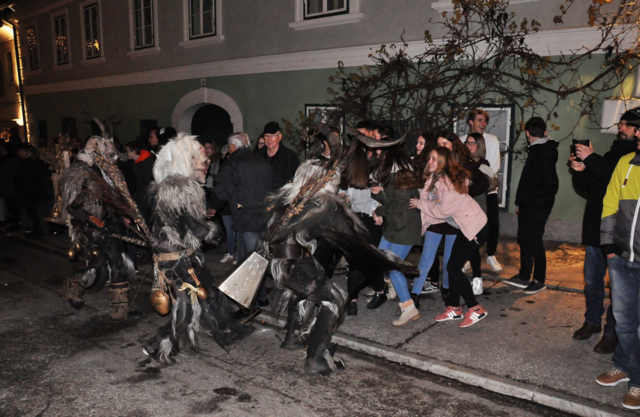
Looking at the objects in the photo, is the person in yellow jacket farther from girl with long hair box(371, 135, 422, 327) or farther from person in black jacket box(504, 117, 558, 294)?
girl with long hair box(371, 135, 422, 327)

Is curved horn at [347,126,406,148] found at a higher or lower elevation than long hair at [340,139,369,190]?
higher

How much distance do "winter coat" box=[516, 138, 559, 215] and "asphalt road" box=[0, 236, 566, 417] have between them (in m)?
2.76

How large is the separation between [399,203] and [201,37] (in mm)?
10445

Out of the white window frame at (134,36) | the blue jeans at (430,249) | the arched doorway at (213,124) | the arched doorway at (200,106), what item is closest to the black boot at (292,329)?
the blue jeans at (430,249)

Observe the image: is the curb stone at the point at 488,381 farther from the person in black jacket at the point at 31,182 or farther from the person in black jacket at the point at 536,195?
the person in black jacket at the point at 31,182

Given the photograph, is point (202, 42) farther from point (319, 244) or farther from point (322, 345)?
point (322, 345)

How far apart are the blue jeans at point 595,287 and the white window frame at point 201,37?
11.1 meters

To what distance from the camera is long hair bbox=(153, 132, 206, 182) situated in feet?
15.7

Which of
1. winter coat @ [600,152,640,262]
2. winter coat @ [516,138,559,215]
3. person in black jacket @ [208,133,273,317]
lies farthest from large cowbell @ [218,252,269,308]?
winter coat @ [516,138,559,215]

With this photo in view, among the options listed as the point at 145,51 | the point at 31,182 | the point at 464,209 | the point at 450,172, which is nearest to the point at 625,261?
the point at 464,209

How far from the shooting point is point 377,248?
464 centimetres

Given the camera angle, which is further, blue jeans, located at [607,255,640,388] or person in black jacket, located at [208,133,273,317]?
person in black jacket, located at [208,133,273,317]

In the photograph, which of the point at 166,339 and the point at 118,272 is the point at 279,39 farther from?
the point at 166,339

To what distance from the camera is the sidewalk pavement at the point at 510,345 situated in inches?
163
